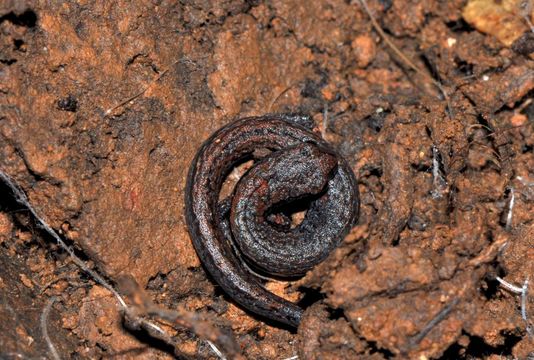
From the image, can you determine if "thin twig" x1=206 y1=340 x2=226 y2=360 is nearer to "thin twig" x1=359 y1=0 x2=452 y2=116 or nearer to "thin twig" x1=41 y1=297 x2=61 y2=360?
"thin twig" x1=41 y1=297 x2=61 y2=360

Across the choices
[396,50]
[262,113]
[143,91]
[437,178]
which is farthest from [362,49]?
[143,91]

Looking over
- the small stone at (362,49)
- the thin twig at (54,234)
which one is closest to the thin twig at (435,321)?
the thin twig at (54,234)

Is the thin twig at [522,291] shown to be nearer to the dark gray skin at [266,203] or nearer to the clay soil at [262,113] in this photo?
the clay soil at [262,113]

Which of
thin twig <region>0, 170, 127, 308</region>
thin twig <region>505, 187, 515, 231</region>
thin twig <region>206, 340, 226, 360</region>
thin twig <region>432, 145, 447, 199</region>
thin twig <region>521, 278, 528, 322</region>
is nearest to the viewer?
thin twig <region>0, 170, 127, 308</region>

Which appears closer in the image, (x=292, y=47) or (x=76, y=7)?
(x=76, y=7)

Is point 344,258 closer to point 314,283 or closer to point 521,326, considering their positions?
point 314,283

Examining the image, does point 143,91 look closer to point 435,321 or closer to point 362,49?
point 362,49

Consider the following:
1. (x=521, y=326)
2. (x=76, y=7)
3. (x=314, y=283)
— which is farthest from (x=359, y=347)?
(x=76, y=7)

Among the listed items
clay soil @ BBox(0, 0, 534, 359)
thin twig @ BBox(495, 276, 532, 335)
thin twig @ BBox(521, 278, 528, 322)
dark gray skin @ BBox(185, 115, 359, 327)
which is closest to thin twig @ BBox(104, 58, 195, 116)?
clay soil @ BBox(0, 0, 534, 359)
